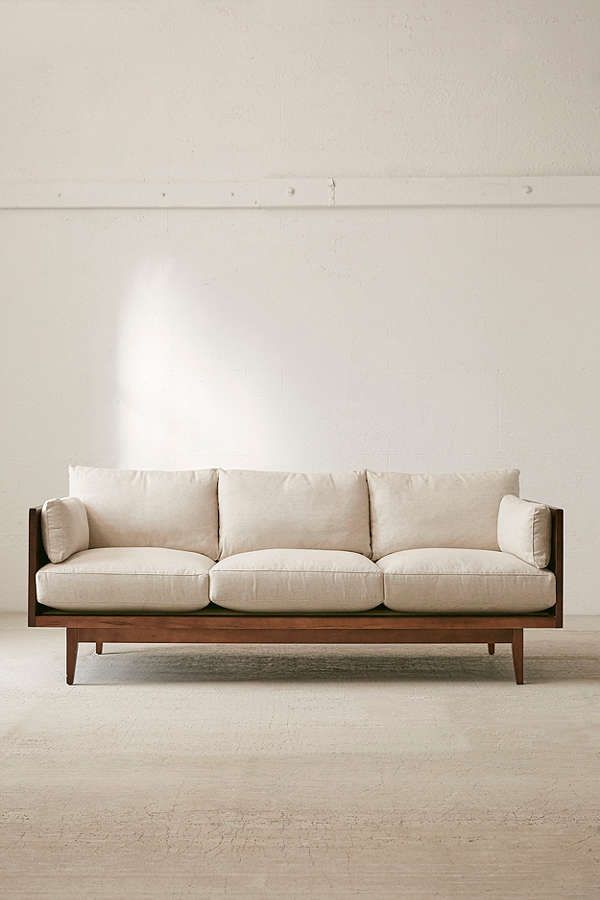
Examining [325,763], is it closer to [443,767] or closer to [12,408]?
[443,767]

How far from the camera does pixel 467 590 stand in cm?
389

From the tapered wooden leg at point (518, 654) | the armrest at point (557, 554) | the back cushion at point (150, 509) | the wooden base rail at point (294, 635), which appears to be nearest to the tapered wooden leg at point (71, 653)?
the wooden base rail at point (294, 635)

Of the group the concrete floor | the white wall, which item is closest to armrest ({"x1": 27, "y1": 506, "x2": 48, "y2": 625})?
the concrete floor

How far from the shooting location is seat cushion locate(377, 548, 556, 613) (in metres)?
3.89

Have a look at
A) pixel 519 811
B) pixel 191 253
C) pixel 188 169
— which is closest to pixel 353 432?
pixel 191 253

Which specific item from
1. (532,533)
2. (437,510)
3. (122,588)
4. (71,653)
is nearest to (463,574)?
(532,533)

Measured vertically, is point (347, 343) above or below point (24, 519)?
above

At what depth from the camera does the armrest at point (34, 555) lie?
387 cm

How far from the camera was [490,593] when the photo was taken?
3.89 meters

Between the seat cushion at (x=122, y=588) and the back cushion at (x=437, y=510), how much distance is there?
99cm

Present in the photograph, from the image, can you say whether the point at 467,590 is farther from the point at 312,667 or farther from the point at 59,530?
the point at 59,530

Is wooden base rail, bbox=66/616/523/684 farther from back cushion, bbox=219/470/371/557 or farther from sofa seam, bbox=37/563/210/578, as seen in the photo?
back cushion, bbox=219/470/371/557

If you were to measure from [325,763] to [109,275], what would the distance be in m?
3.72

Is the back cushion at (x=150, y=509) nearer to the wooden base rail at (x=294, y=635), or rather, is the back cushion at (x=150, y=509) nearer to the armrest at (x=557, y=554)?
the wooden base rail at (x=294, y=635)
